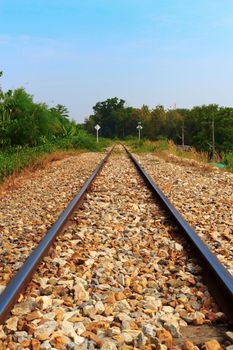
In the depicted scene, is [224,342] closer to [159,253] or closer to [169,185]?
[159,253]

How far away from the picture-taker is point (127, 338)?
8.82 feet

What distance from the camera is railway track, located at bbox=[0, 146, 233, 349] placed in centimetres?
274

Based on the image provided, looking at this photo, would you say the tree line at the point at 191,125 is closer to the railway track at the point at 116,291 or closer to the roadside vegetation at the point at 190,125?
the roadside vegetation at the point at 190,125

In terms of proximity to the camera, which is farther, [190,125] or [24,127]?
[190,125]

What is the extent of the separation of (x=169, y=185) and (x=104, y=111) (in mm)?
125036

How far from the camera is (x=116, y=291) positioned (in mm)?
3461

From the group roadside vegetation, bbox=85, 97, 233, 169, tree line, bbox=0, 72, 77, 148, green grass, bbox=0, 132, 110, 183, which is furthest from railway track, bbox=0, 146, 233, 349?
roadside vegetation, bbox=85, 97, 233, 169

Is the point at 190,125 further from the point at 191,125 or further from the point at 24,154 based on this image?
the point at 24,154

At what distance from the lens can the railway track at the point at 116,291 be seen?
108 inches

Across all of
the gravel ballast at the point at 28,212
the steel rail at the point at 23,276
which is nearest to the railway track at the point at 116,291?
the steel rail at the point at 23,276

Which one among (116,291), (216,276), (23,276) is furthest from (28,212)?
(216,276)

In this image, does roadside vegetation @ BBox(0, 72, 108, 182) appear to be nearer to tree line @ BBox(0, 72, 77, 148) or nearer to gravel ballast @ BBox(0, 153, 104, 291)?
tree line @ BBox(0, 72, 77, 148)

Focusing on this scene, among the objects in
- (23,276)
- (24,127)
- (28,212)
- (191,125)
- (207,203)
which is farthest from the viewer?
(191,125)

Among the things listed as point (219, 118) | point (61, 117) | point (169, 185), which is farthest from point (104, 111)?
point (169, 185)
